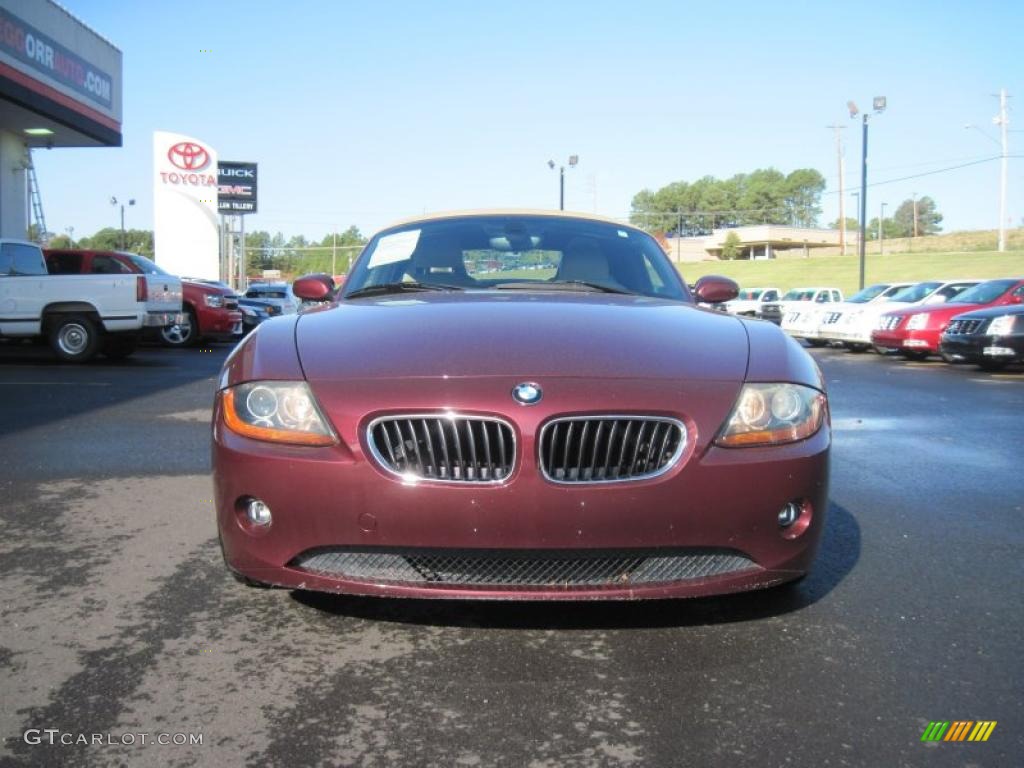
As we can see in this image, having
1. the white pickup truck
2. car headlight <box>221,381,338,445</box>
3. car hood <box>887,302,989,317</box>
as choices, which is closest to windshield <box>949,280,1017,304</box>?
car hood <box>887,302,989,317</box>

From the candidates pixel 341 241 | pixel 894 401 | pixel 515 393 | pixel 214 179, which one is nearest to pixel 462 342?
pixel 515 393

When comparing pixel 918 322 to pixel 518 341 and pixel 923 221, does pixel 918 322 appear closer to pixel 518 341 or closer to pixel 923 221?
pixel 518 341

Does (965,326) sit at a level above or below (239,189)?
below

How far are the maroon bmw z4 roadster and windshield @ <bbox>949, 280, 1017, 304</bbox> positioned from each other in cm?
1518

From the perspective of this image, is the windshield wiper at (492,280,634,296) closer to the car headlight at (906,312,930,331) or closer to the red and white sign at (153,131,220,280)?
the car headlight at (906,312,930,331)

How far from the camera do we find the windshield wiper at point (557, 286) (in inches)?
160

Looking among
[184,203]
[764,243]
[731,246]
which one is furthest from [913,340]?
[764,243]

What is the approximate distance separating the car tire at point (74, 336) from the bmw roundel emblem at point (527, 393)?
12.6m

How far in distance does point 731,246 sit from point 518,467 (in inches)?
4380

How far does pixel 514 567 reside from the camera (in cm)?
259

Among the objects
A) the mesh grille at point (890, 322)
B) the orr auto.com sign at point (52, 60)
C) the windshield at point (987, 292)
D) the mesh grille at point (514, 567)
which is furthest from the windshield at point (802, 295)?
the mesh grille at point (514, 567)

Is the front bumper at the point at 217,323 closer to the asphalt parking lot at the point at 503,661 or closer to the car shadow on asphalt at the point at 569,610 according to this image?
the asphalt parking lot at the point at 503,661

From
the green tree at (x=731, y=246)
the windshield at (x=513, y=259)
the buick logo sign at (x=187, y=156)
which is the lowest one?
the windshield at (x=513, y=259)

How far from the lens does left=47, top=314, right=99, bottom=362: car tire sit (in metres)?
13.6
